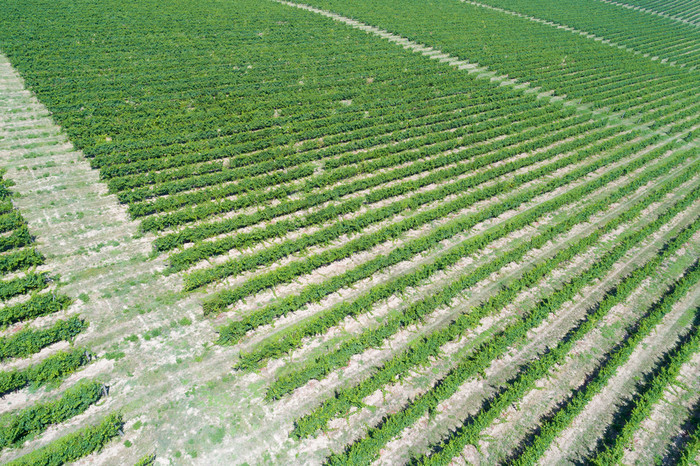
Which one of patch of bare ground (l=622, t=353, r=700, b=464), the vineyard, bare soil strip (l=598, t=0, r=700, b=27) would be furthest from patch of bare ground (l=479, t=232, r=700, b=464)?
bare soil strip (l=598, t=0, r=700, b=27)

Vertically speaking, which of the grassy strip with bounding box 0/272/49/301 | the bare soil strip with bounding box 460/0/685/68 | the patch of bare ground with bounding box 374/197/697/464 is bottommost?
the grassy strip with bounding box 0/272/49/301

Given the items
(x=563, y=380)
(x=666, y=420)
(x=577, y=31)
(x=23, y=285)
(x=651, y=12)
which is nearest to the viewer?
(x=666, y=420)

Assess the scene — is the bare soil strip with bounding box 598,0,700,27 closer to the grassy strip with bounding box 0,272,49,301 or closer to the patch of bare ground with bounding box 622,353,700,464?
the patch of bare ground with bounding box 622,353,700,464

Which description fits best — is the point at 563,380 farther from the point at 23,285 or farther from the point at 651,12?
the point at 651,12

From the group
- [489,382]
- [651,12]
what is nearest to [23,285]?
[489,382]

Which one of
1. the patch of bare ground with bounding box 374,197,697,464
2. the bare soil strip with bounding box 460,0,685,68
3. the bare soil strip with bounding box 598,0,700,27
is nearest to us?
the patch of bare ground with bounding box 374,197,697,464

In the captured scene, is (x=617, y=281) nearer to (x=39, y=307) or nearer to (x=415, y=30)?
(x=39, y=307)

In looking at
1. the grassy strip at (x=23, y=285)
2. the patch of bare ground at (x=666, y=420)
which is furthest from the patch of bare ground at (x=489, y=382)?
the grassy strip at (x=23, y=285)
